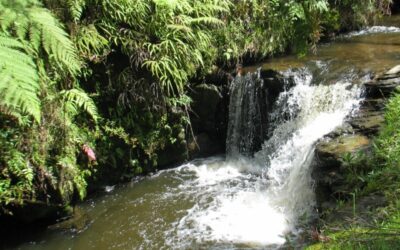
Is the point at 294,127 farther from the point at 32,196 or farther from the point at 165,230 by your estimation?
the point at 32,196

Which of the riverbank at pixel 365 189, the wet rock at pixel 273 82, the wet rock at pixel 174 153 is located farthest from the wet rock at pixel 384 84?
the wet rock at pixel 174 153

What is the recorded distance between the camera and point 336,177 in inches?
159

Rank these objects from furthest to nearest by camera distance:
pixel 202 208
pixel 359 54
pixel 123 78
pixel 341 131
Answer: pixel 359 54, pixel 123 78, pixel 202 208, pixel 341 131

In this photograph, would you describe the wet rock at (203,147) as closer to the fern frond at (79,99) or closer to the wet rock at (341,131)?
the fern frond at (79,99)

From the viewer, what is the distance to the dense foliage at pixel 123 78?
4.57 m

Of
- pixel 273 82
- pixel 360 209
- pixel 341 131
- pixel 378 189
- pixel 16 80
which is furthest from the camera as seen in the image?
pixel 273 82

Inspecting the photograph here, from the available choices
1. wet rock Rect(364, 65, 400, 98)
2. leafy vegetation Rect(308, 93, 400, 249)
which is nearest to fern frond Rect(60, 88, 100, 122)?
leafy vegetation Rect(308, 93, 400, 249)

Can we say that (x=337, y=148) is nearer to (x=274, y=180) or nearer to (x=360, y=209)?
(x=360, y=209)

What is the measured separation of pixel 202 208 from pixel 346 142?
6.39 ft

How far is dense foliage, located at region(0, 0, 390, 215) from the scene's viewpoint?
4574mm

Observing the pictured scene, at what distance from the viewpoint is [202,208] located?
5230mm

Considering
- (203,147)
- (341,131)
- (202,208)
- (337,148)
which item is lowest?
(202,208)

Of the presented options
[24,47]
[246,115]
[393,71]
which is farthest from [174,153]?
[24,47]

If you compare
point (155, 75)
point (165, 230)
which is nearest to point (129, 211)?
point (165, 230)
